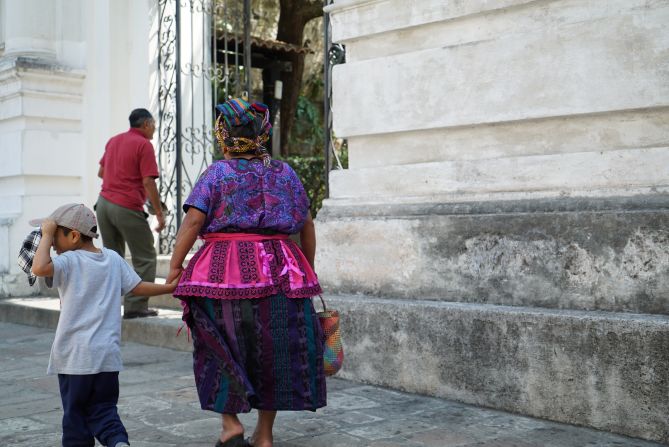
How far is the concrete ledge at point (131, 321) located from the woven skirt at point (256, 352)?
2576mm

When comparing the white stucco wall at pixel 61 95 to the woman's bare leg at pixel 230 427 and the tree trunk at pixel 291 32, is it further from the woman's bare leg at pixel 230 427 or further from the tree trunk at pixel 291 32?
the woman's bare leg at pixel 230 427

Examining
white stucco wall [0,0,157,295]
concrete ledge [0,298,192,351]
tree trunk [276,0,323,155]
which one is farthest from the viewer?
tree trunk [276,0,323,155]

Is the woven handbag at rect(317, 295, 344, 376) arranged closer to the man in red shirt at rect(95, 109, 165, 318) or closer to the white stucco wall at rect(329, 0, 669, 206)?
the white stucco wall at rect(329, 0, 669, 206)

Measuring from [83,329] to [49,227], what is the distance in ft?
1.40

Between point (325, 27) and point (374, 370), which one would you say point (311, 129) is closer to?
point (325, 27)

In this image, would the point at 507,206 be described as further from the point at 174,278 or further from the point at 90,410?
the point at 90,410

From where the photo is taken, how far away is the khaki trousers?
737 centimetres

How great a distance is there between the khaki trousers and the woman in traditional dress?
3523mm

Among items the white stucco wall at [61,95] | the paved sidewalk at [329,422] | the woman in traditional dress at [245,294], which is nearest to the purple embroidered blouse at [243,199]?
the woman in traditional dress at [245,294]

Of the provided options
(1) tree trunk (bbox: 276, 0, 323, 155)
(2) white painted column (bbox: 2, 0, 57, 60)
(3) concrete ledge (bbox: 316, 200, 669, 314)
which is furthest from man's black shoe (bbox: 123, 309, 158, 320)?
(1) tree trunk (bbox: 276, 0, 323, 155)

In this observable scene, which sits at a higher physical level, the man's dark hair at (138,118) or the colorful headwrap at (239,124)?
the man's dark hair at (138,118)

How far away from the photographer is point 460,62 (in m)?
5.21

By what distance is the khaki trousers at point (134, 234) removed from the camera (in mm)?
7367

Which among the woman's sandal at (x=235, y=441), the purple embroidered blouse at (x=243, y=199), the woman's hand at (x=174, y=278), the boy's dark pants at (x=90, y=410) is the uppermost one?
the purple embroidered blouse at (x=243, y=199)
